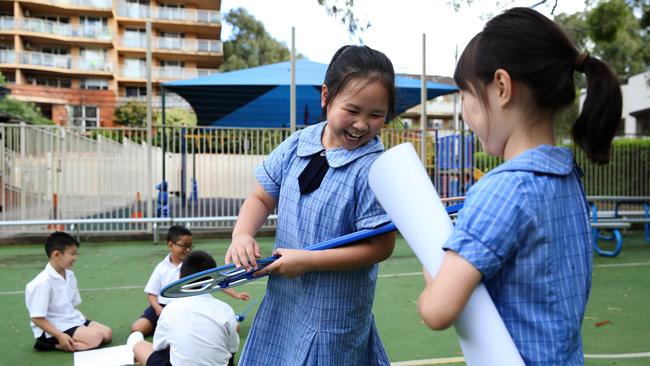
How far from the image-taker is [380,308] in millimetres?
5246

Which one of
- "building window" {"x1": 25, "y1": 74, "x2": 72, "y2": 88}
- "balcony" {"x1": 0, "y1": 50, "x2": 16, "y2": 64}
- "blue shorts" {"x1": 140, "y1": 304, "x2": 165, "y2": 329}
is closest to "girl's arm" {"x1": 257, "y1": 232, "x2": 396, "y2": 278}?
"blue shorts" {"x1": 140, "y1": 304, "x2": 165, "y2": 329}

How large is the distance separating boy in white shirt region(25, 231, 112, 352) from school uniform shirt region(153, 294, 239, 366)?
4.63ft

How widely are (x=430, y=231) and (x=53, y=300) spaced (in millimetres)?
4060

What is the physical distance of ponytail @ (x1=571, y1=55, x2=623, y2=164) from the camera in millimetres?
1192

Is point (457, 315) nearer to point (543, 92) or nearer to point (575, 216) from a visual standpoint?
point (575, 216)

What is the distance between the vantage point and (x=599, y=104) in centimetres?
120

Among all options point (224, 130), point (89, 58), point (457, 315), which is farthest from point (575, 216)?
point (89, 58)

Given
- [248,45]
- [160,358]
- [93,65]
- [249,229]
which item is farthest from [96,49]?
[249,229]

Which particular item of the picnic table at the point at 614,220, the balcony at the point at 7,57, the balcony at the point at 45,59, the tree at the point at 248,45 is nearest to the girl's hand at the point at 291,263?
the picnic table at the point at 614,220

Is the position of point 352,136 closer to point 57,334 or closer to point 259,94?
point 57,334

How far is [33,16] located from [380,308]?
43105mm

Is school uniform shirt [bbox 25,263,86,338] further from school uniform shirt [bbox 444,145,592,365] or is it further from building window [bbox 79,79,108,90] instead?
building window [bbox 79,79,108,90]

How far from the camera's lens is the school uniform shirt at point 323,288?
1721 millimetres

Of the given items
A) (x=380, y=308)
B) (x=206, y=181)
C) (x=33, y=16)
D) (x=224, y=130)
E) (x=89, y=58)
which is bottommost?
(x=380, y=308)
